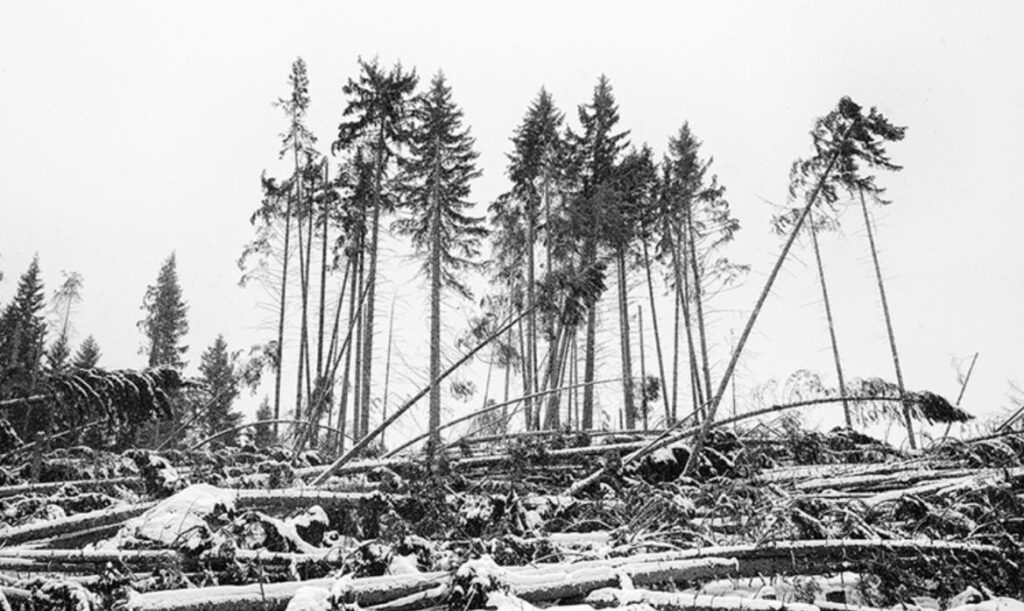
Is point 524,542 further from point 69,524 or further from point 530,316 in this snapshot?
point 530,316

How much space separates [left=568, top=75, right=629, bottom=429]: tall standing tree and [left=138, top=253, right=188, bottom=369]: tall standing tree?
87.6 ft

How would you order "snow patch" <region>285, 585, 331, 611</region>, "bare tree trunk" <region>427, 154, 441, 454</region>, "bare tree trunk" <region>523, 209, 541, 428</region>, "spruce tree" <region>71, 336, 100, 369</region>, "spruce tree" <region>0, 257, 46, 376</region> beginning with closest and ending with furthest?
"snow patch" <region>285, 585, 331, 611</region>
"bare tree trunk" <region>427, 154, 441, 454</region>
"bare tree trunk" <region>523, 209, 541, 428</region>
"spruce tree" <region>0, 257, 46, 376</region>
"spruce tree" <region>71, 336, 100, 369</region>

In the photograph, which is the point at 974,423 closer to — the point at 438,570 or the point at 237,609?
the point at 438,570

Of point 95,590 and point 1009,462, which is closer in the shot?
point 95,590

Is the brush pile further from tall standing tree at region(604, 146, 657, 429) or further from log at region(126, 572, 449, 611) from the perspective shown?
tall standing tree at region(604, 146, 657, 429)

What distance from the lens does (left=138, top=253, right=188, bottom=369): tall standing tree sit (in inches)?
1433

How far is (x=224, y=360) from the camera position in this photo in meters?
40.9

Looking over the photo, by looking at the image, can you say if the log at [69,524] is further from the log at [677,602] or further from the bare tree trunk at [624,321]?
the bare tree trunk at [624,321]

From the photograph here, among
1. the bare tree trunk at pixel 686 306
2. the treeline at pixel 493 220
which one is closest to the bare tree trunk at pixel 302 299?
the treeline at pixel 493 220

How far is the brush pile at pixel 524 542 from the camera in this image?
230cm

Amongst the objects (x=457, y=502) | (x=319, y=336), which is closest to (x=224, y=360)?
(x=319, y=336)

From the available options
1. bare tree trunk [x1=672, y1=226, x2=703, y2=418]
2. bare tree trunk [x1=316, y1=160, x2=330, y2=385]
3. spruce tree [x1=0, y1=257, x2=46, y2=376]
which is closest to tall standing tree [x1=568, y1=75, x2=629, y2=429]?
bare tree trunk [x1=672, y1=226, x2=703, y2=418]

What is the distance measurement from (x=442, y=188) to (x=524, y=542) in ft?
69.0

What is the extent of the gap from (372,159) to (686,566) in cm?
2213
